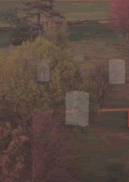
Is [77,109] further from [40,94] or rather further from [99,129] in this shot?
[40,94]

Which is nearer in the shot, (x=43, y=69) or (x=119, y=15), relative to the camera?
(x=119, y=15)

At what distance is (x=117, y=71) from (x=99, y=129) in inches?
53.8

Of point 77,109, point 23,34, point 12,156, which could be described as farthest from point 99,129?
point 23,34

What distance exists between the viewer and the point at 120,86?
6.15 metres

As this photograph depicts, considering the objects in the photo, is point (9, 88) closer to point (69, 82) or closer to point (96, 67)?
point (69, 82)

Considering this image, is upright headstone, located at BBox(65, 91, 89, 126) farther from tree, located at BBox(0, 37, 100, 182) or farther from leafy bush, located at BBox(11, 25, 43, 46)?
leafy bush, located at BBox(11, 25, 43, 46)

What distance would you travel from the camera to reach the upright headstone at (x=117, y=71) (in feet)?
20.2

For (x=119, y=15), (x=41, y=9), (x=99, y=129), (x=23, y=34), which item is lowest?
(x=99, y=129)

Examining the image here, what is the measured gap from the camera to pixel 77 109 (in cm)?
664

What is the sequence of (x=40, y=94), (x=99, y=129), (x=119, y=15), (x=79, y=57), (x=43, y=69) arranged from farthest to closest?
1. (x=40, y=94)
2. (x=43, y=69)
3. (x=99, y=129)
4. (x=79, y=57)
5. (x=119, y=15)

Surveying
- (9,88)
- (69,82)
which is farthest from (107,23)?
(9,88)

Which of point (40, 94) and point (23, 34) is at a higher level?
point (23, 34)

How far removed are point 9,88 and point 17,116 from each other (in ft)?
2.88

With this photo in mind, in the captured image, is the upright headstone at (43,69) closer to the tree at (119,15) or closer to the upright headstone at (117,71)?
the upright headstone at (117,71)
